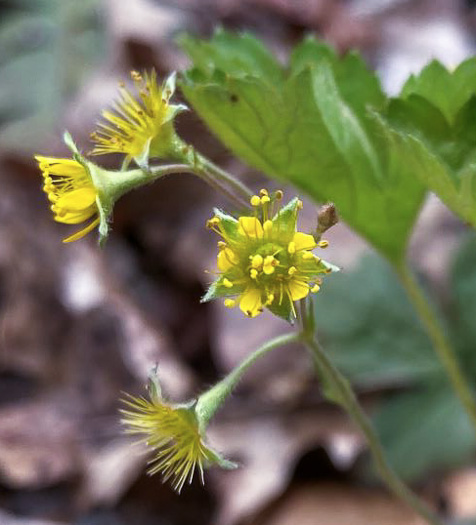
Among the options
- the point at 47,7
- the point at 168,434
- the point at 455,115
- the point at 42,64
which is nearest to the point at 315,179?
the point at 455,115

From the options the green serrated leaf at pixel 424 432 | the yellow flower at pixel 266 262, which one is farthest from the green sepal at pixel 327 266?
the green serrated leaf at pixel 424 432

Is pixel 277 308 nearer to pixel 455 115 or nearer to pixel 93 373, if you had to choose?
pixel 455 115

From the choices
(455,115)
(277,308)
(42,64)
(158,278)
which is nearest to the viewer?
(277,308)

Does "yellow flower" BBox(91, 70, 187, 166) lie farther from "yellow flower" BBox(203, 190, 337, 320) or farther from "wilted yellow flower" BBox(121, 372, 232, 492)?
"wilted yellow flower" BBox(121, 372, 232, 492)

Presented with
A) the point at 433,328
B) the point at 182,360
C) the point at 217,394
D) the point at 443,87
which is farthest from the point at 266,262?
the point at 182,360

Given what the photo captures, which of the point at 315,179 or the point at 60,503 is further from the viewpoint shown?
the point at 60,503

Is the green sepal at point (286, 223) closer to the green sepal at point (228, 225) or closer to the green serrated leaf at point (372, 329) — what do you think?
the green sepal at point (228, 225)

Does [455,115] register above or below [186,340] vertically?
above
